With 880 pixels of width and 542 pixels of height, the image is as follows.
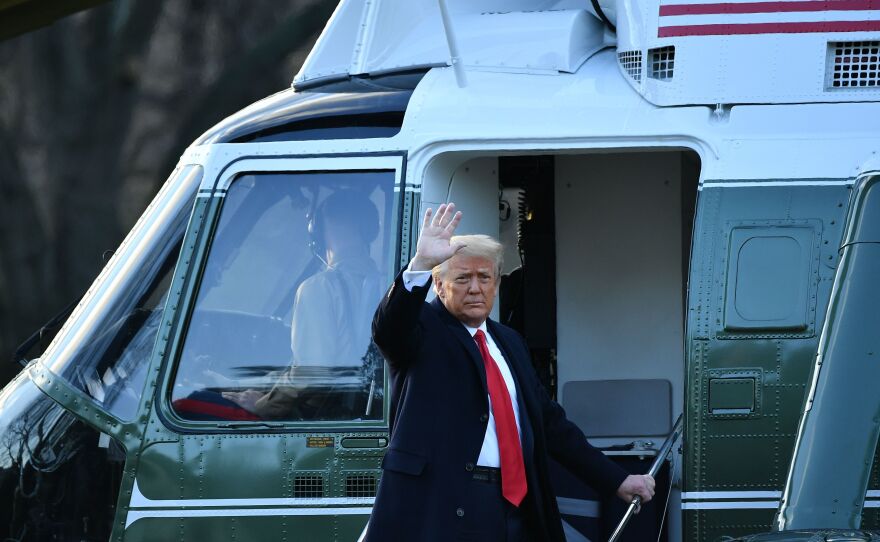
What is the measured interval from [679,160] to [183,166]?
2192mm

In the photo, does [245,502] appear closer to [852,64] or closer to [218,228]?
[218,228]

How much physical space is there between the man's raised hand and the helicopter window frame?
3.28 ft

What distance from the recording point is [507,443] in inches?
176

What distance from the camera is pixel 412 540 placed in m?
4.37

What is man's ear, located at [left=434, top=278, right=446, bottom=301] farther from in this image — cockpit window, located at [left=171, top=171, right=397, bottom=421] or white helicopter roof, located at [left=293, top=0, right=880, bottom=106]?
white helicopter roof, located at [left=293, top=0, right=880, bottom=106]

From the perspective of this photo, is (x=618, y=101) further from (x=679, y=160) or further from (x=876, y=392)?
(x=876, y=392)

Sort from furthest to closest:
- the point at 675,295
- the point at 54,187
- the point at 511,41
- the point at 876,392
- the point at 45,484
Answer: the point at 54,187 < the point at 675,295 < the point at 511,41 < the point at 45,484 < the point at 876,392

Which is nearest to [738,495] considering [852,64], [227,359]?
A: [852,64]

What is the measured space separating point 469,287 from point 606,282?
202 cm

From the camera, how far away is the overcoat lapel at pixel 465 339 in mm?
4469

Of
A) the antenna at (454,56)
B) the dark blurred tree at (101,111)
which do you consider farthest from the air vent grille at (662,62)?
the dark blurred tree at (101,111)

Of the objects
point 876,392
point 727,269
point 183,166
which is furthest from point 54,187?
point 876,392

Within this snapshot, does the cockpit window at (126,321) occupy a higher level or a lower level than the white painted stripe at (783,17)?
lower

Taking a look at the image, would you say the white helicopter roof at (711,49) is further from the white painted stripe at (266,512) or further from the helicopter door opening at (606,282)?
the white painted stripe at (266,512)
